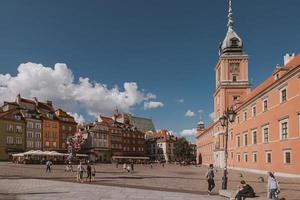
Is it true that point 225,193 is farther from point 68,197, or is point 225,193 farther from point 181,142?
point 181,142

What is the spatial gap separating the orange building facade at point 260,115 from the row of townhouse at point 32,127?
40.7 m

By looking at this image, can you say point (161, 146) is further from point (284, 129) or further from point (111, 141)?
point (284, 129)

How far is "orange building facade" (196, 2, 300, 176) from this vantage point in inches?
1513

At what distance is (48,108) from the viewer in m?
102

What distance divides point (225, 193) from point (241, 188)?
3287mm

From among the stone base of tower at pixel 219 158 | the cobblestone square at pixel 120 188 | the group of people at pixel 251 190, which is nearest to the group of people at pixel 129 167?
the cobblestone square at pixel 120 188

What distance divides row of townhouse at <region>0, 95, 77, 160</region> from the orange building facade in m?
40.7

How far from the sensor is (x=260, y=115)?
1966 inches

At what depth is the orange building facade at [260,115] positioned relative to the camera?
126ft

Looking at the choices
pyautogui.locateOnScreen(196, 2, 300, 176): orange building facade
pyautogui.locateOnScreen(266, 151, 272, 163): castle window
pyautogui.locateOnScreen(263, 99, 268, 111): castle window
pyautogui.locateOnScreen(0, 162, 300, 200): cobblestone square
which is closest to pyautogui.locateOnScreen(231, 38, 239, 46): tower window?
pyautogui.locateOnScreen(196, 2, 300, 176): orange building facade

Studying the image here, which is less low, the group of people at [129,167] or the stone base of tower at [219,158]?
the group of people at [129,167]

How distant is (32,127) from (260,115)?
2377 inches

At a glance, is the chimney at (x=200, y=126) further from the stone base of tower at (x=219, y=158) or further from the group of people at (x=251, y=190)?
the group of people at (x=251, y=190)

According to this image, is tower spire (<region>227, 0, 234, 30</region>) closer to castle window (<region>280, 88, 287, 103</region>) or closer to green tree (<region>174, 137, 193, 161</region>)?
castle window (<region>280, 88, 287, 103</region>)
